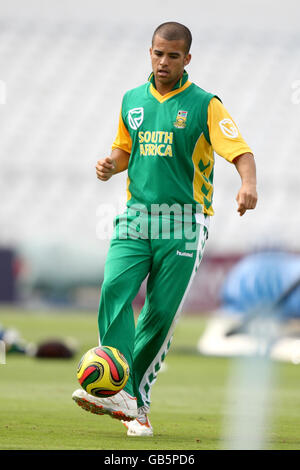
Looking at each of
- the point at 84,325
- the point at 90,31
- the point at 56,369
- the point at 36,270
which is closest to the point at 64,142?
the point at 90,31

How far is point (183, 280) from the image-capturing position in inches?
218

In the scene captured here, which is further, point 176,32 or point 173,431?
point 173,431

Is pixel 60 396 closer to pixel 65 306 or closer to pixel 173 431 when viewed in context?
pixel 173 431

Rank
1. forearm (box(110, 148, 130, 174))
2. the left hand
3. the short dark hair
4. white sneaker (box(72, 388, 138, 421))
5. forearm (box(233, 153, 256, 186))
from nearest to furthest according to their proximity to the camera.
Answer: the left hand, forearm (box(233, 153, 256, 186)), white sneaker (box(72, 388, 138, 421)), the short dark hair, forearm (box(110, 148, 130, 174))

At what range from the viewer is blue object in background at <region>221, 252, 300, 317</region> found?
45.6ft

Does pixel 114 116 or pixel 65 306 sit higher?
pixel 114 116

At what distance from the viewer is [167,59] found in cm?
543

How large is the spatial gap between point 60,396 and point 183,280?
2647 mm

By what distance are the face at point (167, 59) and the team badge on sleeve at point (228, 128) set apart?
397 millimetres

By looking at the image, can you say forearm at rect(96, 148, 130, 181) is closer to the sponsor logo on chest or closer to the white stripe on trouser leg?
the sponsor logo on chest

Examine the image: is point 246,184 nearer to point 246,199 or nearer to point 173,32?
point 246,199

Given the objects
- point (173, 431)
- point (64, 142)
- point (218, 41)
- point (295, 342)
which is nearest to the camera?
point (173, 431)

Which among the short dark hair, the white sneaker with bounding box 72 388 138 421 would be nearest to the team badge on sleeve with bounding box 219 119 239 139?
the short dark hair

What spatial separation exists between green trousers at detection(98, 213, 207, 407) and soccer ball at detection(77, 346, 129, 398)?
0.15 metres
